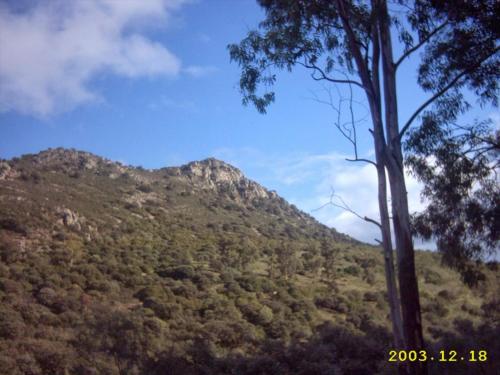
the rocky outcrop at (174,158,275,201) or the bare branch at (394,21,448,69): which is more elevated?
the rocky outcrop at (174,158,275,201)

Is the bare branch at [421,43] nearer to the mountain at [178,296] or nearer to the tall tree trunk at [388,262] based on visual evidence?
the tall tree trunk at [388,262]

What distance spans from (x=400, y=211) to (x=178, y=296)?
2000 cm

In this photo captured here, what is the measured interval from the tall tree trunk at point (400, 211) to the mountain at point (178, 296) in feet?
14.7

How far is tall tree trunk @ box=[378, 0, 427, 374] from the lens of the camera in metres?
6.55

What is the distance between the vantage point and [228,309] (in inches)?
942

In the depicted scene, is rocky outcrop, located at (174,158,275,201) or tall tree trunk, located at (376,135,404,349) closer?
tall tree trunk, located at (376,135,404,349)

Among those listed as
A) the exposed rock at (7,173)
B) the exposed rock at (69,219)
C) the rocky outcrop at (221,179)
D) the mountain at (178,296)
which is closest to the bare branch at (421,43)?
the mountain at (178,296)

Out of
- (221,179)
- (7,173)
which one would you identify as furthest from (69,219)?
(221,179)

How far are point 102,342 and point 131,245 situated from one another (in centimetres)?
2350

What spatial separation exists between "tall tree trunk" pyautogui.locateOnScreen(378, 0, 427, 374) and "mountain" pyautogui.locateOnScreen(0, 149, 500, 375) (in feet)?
14.7

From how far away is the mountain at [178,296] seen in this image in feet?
44.0

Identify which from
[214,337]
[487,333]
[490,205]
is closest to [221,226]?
[214,337]

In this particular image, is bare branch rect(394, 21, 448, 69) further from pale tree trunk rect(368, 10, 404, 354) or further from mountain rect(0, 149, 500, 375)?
mountain rect(0, 149, 500, 375)

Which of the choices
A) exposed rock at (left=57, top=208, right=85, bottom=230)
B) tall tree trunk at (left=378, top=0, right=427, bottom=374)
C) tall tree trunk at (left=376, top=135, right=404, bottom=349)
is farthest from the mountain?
tall tree trunk at (left=378, top=0, right=427, bottom=374)
